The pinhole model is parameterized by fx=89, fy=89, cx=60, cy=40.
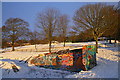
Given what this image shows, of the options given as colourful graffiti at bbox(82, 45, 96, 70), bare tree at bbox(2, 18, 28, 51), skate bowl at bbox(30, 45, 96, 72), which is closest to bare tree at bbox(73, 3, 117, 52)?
skate bowl at bbox(30, 45, 96, 72)

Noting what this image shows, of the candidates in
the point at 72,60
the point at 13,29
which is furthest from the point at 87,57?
the point at 13,29

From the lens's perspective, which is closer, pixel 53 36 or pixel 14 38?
pixel 53 36

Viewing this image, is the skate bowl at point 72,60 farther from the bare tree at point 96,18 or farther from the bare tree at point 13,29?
the bare tree at point 13,29

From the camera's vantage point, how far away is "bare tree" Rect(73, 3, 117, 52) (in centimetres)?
1296

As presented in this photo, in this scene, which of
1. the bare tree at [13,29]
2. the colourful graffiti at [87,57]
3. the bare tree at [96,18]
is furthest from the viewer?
the bare tree at [13,29]

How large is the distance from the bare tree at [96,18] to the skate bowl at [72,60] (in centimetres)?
684

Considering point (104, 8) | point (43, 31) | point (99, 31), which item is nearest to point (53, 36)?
point (43, 31)

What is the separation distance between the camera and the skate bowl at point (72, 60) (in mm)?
6823

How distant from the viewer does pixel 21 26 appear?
2369 centimetres

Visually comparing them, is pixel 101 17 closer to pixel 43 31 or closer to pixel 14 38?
pixel 43 31

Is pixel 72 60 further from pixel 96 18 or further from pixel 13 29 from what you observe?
pixel 13 29

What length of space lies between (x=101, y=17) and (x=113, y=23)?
212 cm

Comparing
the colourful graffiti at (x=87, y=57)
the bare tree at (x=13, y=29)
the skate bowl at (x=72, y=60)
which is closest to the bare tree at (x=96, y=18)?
the skate bowl at (x=72, y=60)

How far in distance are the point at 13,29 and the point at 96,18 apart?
64.2 feet
